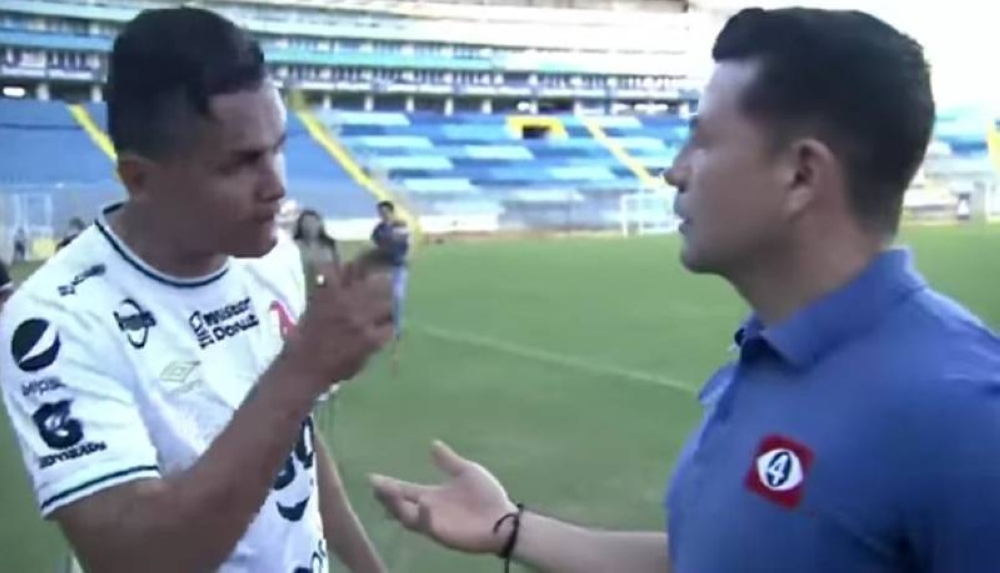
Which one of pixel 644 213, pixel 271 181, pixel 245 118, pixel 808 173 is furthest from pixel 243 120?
pixel 644 213

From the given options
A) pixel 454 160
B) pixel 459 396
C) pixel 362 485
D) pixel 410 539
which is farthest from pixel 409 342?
pixel 454 160

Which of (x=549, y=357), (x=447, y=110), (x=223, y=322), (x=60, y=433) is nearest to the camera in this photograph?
(x=60, y=433)

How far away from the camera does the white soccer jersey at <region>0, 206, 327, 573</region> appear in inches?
79.3

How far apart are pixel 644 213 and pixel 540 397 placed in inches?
1170

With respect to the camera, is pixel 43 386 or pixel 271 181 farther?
pixel 271 181

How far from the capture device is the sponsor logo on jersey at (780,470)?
64.1 inches

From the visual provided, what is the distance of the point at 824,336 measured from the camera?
5.70 ft

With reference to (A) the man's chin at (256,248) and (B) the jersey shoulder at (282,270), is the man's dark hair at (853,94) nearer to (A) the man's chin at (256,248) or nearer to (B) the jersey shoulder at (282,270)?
(A) the man's chin at (256,248)

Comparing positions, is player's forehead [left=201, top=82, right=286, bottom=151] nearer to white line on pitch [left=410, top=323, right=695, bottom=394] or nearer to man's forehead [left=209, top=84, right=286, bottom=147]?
man's forehead [left=209, top=84, right=286, bottom=147]

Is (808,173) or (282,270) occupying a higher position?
(808,173)

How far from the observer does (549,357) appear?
40.3 feet

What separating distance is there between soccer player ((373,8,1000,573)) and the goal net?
1459 inches

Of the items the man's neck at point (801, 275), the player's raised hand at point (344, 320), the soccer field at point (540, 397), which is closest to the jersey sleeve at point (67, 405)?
the player's raised hand at point (344, 320)

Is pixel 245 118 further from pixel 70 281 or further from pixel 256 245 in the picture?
pixel 70 281
